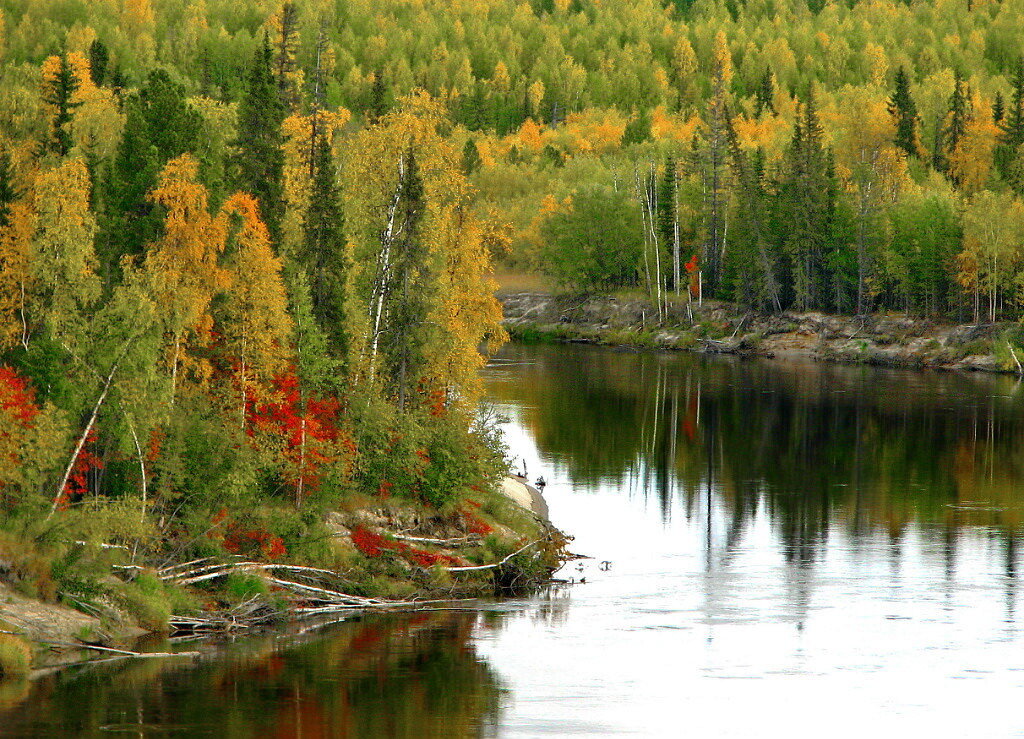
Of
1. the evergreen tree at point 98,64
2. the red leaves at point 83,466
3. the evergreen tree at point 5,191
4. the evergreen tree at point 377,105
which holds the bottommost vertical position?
the red leaves at point 83,466

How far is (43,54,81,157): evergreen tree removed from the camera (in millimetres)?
52562

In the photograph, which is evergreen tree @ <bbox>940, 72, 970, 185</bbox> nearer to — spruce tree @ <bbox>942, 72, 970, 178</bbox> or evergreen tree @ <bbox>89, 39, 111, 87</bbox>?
spruce tree @ <bbox>942, 72, 970, 178</bbox>

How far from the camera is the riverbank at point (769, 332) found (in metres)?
123

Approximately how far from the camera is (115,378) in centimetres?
4097

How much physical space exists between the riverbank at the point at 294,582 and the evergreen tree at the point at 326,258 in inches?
224

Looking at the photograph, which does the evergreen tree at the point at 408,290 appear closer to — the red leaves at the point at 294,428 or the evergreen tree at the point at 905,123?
the red leaves at the point at 294,428

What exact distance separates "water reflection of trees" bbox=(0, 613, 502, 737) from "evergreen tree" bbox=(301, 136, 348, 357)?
11.5m

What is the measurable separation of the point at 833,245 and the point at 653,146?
63.6 m

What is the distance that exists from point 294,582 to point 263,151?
14.9 m

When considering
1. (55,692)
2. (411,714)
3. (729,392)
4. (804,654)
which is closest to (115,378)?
(55,692)

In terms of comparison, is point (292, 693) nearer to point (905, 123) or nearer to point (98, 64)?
point (98, 64)

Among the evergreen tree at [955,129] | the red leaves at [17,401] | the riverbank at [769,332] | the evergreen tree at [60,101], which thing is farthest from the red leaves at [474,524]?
the evergreen tree at [955,129]

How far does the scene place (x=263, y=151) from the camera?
166 feet

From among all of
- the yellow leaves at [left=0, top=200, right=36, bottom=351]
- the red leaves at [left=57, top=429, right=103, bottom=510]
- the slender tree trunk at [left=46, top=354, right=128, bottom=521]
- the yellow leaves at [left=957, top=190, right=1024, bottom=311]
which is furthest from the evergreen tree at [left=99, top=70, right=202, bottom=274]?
the yellow leaves at [left=957, top=190, right=1024, bottom=311]
